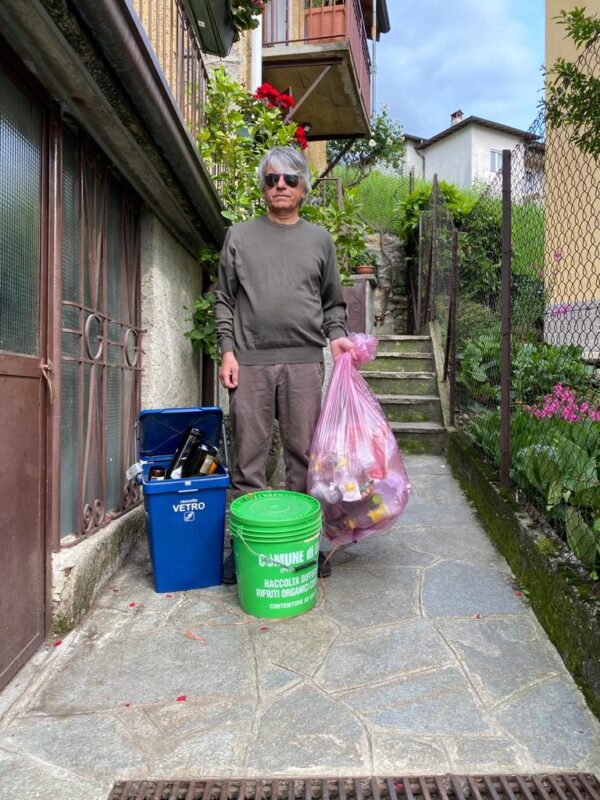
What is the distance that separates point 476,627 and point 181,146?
2.39 m

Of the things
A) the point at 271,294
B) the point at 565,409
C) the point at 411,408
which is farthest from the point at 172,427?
the point at 411,408

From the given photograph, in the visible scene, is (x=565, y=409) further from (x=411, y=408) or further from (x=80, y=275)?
(x=80, y=275)

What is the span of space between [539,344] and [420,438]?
1.35 m

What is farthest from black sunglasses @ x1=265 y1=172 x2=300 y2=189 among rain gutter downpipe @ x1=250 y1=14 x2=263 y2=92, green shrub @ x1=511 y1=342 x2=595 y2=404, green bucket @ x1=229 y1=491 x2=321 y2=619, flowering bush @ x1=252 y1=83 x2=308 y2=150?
rain gutter downpipe @ x1=250 y1=14 x2=263 y2=92

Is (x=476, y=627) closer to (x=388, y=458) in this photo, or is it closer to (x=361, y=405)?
(x=388, y=458)

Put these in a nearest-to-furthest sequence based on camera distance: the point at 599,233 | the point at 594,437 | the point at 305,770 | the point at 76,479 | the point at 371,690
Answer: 1. the point at 305,770
2. the point at 371,690
3. the point at 76,479
4. the point at 594,437
5. the point at 599,233

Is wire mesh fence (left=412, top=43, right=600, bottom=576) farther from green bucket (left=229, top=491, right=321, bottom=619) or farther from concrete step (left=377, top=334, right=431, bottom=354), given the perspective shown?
concrete step (left=377, top=334, right=431, bottom=354)

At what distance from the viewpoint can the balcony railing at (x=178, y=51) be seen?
2.97 metres

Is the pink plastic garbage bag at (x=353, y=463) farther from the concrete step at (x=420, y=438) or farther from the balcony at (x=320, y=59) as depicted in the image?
the balcony at (x=320, y=59)

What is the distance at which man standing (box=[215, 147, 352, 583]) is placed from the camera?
2512 mm

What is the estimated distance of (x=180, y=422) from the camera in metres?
2.88

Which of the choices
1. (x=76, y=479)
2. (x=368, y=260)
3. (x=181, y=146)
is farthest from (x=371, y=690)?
(x=368, y=260)

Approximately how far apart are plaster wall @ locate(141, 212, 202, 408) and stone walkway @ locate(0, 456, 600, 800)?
47.9 inches

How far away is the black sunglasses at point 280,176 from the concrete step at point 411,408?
3.17 metres
